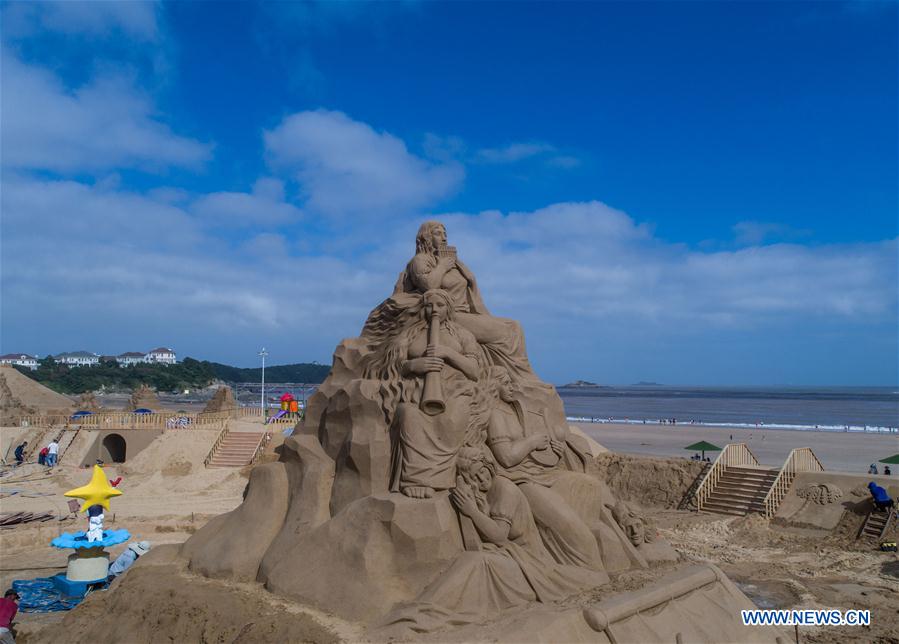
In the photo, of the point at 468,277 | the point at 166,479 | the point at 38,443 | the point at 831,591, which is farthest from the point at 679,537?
the point at 38,443

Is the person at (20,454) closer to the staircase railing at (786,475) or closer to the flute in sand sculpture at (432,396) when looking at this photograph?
the flute in sand sculpture at (432,396)

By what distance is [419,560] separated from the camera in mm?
5906

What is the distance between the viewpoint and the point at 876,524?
1295 cm

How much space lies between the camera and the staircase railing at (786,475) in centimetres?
1479

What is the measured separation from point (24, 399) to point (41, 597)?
27547mm

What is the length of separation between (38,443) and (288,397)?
8.87 m

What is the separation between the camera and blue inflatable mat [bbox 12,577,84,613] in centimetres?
855

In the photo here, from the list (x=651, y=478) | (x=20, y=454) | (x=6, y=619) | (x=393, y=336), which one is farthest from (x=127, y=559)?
(x=20, y=454)

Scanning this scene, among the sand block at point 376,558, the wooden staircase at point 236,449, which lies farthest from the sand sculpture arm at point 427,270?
the wooden staircase at point 236,449

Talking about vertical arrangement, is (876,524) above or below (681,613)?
below

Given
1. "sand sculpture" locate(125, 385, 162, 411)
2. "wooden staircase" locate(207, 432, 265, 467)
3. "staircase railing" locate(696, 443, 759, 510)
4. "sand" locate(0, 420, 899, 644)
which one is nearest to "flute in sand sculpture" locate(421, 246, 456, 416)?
"sand" locate(0, 420, 899, 644)

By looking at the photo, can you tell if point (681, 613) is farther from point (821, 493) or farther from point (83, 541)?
point (821, 493)

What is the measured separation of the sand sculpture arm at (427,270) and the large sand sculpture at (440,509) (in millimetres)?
25

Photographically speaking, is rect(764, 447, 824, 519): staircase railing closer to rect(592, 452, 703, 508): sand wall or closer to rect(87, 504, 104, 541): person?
rect(592, 452, 703, 508): sand wall
